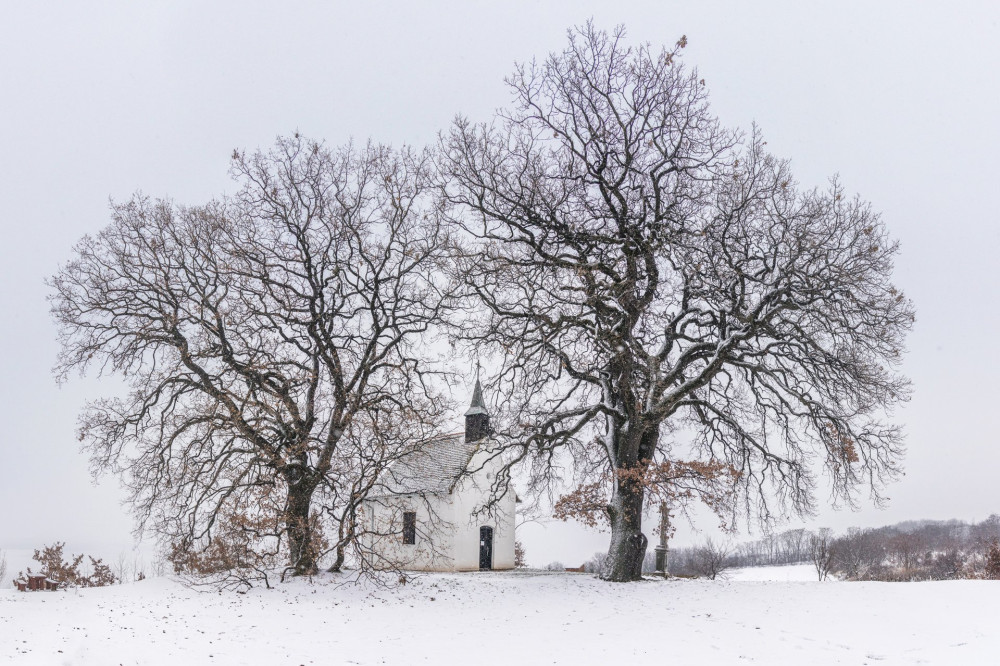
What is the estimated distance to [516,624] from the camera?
1146 cm

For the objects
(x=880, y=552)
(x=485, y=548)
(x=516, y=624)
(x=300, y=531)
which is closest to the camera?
(x=516, y=624)

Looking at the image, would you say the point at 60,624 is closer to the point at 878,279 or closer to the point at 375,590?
the point at 375,590

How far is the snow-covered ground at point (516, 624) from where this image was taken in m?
8.98

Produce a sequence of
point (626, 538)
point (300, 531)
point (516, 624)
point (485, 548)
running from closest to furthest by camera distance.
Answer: point (516, 624) < point (300, 531) < point (626, 538) < point (485, 548)

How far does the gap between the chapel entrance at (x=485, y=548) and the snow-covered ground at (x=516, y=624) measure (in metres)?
11.7

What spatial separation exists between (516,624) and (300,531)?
20.5 ft

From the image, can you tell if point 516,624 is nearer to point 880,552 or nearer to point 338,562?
point 338,562

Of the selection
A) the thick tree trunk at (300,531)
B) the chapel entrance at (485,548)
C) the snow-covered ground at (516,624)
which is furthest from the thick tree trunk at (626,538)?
the chapel entrance at (485,548)

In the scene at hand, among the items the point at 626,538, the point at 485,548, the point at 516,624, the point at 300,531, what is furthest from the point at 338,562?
the point at 485,548

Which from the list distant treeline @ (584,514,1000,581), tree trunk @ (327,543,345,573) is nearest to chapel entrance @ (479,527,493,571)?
distant treeline @ (584,514,1000,581)

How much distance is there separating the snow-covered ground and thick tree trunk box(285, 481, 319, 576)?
0.60 m

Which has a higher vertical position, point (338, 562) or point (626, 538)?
point (626, 538)

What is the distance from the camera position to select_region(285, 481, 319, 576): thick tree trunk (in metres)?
15.5

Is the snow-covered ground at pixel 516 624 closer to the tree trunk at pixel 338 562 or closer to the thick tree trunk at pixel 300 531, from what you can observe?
the thick tree trunk at pixel 300 531
